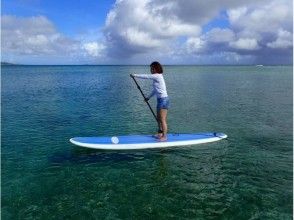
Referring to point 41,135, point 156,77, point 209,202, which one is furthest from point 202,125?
point 209,202

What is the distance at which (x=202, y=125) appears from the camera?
22719mm

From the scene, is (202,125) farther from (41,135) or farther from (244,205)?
(244,205)

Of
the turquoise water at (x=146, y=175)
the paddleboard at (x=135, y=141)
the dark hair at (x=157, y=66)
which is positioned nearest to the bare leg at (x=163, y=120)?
the paddleboard at (x=135, y=141)

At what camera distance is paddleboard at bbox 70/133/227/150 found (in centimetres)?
1503

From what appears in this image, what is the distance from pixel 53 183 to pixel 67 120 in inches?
516

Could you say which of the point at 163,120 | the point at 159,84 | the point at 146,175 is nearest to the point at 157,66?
the point at 159,84

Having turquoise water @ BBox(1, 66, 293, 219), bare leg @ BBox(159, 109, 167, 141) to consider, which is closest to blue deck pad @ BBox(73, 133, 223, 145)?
bare leg @ BBox(159, 109, 167, 141)

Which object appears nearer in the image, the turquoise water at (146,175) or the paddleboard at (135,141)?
the turquoise water at (146,175)

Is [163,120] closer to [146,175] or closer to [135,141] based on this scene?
[135,141]

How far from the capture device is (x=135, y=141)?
51.2 ft

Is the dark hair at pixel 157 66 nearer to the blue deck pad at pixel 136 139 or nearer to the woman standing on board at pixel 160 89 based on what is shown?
the woman standing on board at pixel 160 89

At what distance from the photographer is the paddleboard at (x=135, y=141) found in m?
15.0

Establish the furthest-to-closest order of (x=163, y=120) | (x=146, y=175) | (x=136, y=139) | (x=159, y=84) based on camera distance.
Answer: (x=136, y=139), (x=163, y=120), (x=159, y=84), (x=146, y=175)

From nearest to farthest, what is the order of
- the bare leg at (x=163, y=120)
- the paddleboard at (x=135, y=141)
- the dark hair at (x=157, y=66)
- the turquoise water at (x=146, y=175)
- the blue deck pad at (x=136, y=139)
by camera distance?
the turquoise water at (x=146, y=175) < the dark hair at (x=157, y=66) < the paddleboard at (x=135, y=141) < the blue deck pad at (x=136, y=139) < the bare leg at (x=163, y=120)
